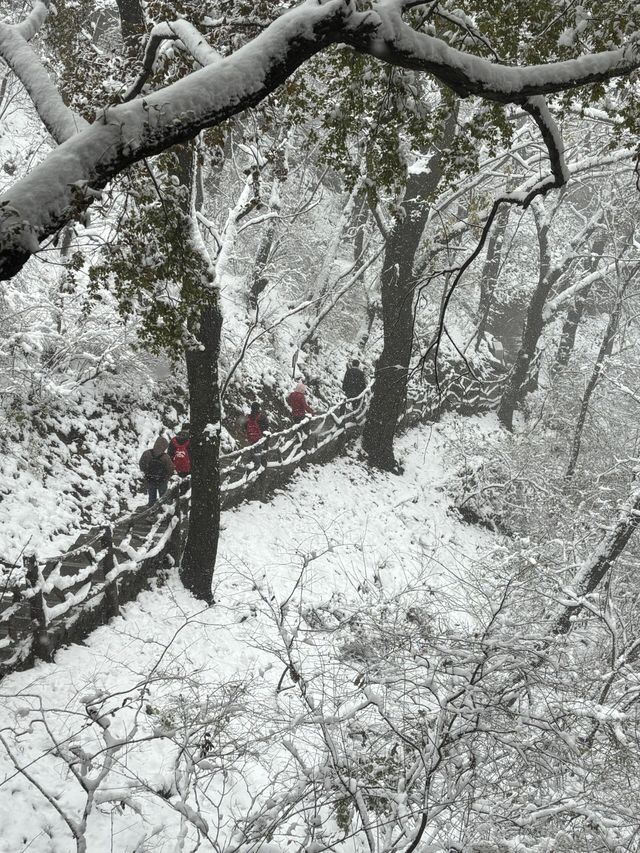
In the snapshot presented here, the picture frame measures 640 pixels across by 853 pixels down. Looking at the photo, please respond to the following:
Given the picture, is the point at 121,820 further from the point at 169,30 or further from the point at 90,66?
the point at 90,66

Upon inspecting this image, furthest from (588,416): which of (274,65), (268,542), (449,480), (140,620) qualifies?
(274,65)

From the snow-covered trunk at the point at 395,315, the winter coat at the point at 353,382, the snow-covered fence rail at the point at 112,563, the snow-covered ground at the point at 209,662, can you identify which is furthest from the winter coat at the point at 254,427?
the winter coat at the point at 353,382

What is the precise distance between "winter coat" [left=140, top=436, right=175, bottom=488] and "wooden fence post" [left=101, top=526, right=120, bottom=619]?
7.63ft

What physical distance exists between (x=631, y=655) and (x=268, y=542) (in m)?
6.52

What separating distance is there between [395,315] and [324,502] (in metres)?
4.97

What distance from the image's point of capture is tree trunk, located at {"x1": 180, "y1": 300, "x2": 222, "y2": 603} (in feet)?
28.7

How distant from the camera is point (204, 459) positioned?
9242 mm

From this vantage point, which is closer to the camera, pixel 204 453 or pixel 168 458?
pixel 204 453

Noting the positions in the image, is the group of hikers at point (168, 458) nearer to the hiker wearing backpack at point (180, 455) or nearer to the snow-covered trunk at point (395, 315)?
the hiker wearing backpack at point (180, 455)

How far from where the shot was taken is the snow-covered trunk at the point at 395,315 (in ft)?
49.5

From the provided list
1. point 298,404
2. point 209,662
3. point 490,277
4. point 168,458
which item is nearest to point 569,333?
point 490,277

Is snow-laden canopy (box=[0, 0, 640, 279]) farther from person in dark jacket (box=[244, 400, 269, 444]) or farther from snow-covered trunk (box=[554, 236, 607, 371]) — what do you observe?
snow-covered trunk (box=[554, 236, 607, 371])

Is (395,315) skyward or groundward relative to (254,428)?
skyward

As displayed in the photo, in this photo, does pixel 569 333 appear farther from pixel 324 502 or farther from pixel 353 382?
pixel 324 502
